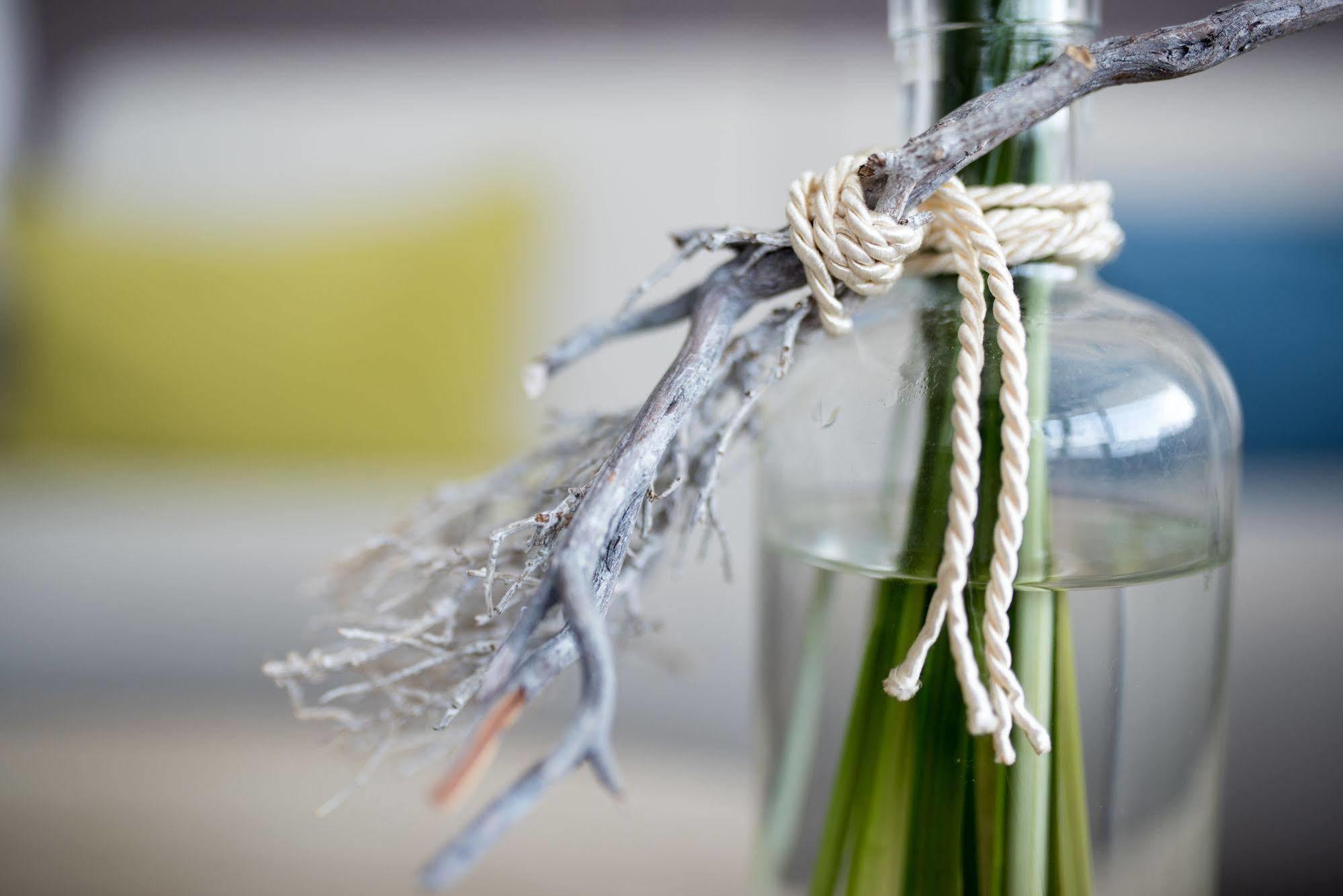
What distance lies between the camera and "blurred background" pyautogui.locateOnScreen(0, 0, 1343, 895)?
3.60 feet

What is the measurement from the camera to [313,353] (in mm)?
1287

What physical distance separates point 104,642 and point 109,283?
48 cm

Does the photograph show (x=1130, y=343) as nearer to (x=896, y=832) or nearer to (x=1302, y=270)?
(x=896, y=832)

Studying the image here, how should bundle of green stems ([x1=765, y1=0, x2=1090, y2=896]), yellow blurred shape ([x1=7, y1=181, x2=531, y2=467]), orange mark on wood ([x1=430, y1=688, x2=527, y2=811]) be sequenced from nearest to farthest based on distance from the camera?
orange mark on wood ([x1=430, y1=688, x2=527, y2=811]), bundle of green stems ([x1=765, y1=0, x2=1090, y2=896]), yellow blurred shape ([x1=7, y1=181, x2=531, y2=467])

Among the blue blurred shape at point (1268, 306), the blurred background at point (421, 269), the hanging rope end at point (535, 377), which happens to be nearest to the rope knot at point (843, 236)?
the hanging rope end at point (535, 377)

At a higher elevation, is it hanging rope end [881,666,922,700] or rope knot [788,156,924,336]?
rope knot [788,156,924,336]

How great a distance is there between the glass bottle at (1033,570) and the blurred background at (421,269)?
0.59 metres

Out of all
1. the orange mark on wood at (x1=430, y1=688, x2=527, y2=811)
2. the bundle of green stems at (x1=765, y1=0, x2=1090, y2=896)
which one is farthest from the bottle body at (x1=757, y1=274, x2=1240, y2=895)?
the orange mark on wood at (x1=430, y1=688, x2=527, y2=811)

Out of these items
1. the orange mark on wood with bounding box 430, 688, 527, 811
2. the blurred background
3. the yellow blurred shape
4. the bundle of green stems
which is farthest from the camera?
the yellow blurred shape

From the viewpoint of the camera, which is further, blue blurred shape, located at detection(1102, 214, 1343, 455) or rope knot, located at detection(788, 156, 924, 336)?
blue blurred shape, located at detection(1102, 214, 1343, 455)

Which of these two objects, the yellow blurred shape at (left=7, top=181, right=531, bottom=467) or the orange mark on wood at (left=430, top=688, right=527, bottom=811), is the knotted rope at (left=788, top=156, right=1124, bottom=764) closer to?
the orange mark on wood at (left=430, top=688, right=527, bottom=811)

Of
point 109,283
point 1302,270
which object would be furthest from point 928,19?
point 109,283

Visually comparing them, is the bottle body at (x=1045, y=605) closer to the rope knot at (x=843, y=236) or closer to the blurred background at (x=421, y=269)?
the rope knot at (x=843, y=236)

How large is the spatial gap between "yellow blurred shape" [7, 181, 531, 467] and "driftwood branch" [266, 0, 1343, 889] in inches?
36.0
